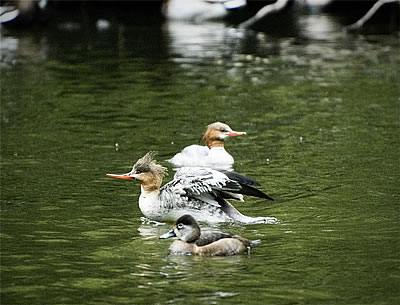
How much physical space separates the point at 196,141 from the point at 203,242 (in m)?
5.90

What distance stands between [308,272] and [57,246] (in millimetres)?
2206

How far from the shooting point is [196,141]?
50.1 feet

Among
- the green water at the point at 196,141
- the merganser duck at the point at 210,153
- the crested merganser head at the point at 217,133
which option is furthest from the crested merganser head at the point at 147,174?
the crested merganser head at the point at 217,133

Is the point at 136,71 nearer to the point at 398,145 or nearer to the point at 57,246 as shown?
the point at 398,145

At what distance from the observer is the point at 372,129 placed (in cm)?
1553

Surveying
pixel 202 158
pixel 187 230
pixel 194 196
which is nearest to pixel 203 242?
pixel 187 230

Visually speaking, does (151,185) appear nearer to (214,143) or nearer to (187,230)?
(187,230)

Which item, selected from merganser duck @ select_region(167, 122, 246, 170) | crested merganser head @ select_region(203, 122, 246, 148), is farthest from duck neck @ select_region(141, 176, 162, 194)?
crested merganser head @ select_region(203, 122, 246, 148)

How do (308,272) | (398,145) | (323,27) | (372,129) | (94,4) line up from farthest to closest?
(94,4) < (323,27) < (372,129) < (398,145) < (308,272)

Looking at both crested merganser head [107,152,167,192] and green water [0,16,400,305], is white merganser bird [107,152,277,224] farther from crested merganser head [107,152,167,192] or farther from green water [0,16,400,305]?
green water [0,16,400,305]

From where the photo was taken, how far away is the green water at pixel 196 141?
341 inches

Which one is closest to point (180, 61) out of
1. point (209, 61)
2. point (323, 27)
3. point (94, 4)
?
point (209, 61)

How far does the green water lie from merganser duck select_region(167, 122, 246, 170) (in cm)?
27

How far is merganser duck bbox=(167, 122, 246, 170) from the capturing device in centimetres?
1364
